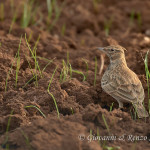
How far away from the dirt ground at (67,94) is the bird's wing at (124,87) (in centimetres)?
21

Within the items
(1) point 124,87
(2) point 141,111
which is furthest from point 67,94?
(2) point 141,111

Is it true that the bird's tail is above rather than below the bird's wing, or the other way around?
below

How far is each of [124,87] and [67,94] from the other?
2.61ft

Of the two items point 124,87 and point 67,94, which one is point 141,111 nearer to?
point 124,87

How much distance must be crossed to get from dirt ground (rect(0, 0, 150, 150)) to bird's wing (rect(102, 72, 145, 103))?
0.21 meters

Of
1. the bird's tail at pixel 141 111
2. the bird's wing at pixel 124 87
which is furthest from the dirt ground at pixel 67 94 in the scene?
the bird's wing at pixel 124 87

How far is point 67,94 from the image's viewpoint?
16.5 feet

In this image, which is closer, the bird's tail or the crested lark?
the bird's tail

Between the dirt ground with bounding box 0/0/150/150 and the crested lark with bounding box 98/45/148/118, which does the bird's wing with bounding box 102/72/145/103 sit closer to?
the crested lark with bounding box 98/45/148/118

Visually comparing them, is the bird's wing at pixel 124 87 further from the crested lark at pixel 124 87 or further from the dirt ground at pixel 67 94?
the dirt ground at pixel 67 94

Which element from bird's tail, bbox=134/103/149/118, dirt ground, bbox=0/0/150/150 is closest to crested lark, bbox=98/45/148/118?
bird's tail, bbox=134/103/149/118

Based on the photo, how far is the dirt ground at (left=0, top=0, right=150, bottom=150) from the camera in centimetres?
389

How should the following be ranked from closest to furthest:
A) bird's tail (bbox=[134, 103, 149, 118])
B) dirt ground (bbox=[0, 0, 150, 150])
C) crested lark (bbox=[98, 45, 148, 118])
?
dirt ground (bbox=[0, 0, 150, 150])
bird's tail (bbox=[134, 103, 149, 118])
crested lark (bbox=[98, 45, 148, 118])

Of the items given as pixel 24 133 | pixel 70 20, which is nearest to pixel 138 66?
pixel 24 133
